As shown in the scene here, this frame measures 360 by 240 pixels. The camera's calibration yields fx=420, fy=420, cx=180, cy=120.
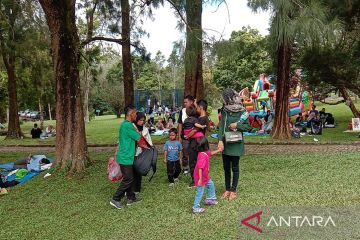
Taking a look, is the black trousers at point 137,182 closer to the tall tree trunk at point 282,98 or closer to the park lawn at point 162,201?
the park lawn at point 162,201

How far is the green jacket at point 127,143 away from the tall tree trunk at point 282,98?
820cm

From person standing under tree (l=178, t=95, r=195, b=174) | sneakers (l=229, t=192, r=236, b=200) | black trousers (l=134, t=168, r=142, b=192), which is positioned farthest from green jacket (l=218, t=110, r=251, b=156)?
black trousers (l=134, t=168, r=142, b=192)

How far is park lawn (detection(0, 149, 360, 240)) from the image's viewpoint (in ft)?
15.8

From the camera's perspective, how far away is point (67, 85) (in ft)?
26.8

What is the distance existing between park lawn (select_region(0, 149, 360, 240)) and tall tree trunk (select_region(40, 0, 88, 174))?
480 millimetres

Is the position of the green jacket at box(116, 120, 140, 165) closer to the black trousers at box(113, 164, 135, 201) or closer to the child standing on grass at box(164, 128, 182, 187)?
the black trousers at box(113, 164, 135, 201)

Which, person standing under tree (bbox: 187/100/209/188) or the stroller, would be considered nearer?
person standing under tree (bbox: 187/100/209/188)

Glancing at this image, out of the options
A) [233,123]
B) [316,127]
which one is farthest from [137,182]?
[316,127]

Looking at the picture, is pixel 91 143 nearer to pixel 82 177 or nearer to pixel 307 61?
pixel 82 177

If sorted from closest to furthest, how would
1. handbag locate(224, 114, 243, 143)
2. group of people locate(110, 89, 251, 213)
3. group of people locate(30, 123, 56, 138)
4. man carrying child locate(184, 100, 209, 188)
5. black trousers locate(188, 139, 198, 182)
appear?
group of people locate(110, 89, 251, 213) < handbag locate(224, 114, 243, 143) < man carrying child locate(184, 100, 209, 188) < black trousers locate(188, 139, 198, 182) < group of people locate(30, 123, 56, 138)

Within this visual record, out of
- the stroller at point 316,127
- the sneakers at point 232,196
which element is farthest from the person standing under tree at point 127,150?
the stroller at point 316,127

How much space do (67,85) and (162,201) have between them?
351 cm

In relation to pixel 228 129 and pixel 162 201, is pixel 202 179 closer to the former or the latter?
pixel 228 129

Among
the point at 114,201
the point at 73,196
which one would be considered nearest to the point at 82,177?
the point at 73,196
